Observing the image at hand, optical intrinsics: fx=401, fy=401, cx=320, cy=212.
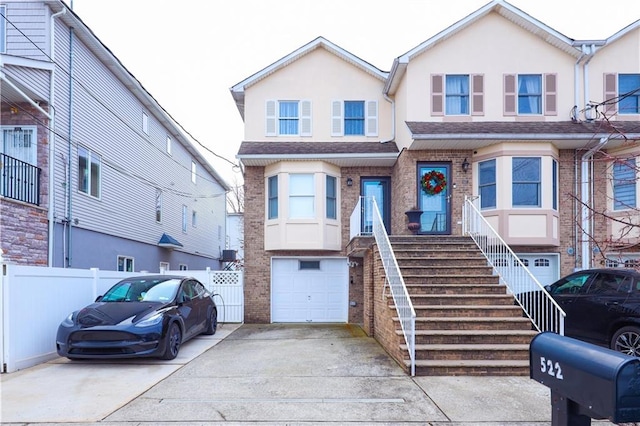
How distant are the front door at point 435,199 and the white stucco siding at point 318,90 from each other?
2.10 meters

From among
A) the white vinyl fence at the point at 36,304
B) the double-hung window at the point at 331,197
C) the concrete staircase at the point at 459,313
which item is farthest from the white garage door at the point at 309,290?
the white vinyl fence at the point at 36,304

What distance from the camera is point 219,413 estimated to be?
4.65m

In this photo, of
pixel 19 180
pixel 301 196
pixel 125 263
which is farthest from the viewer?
pixel 125 263

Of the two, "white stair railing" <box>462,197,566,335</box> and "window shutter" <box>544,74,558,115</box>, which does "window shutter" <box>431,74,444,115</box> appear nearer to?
"white stair railing" <box>462,197,566,335</box>

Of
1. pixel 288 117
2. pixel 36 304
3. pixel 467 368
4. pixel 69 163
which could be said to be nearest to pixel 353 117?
pixel 288 117

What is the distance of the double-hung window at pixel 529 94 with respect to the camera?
11516 millimetres

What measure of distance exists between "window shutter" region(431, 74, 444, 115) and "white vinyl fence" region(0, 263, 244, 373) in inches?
378

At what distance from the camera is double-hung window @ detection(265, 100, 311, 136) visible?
1296 cm

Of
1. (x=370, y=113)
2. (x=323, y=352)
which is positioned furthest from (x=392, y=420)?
(x=370, y=113)

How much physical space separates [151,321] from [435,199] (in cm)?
821

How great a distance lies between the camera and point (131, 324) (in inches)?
270

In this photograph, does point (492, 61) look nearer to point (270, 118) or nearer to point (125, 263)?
point (270, 118)

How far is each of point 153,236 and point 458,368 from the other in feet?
44.0

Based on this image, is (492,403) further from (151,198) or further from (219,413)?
(151,198)
